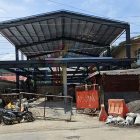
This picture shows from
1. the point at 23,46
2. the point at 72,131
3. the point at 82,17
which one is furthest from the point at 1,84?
the point at 72,131

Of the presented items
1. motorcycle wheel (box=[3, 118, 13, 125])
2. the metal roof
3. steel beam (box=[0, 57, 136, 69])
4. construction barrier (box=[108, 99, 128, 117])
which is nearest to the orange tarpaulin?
construction barrier (box=[108, 99, 128, 117])

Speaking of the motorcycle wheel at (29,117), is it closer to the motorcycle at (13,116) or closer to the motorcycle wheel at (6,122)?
the motorcycle at (13,116)

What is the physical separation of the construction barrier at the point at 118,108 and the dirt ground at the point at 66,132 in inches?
37.8

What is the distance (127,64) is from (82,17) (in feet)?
19.9

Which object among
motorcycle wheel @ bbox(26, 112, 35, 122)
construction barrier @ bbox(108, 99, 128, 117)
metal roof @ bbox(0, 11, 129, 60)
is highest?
metal roof @ bbox(0, 11, 129, 60)

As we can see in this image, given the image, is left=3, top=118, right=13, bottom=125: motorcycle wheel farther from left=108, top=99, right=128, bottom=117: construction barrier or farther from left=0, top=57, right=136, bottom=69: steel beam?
left=0, top=57, right=136, bottom=69: steel beam

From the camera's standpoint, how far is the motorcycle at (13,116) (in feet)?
71.9

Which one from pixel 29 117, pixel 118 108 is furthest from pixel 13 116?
pixel 118 108

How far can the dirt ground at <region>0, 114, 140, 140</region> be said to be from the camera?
597 inches

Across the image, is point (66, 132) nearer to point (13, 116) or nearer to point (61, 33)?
point (13, 116)

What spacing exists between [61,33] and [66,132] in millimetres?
28729

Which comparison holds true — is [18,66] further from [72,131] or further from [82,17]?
[72,131]

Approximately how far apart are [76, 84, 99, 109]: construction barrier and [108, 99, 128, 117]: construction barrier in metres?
3.01

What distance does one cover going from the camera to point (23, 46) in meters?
48.4
